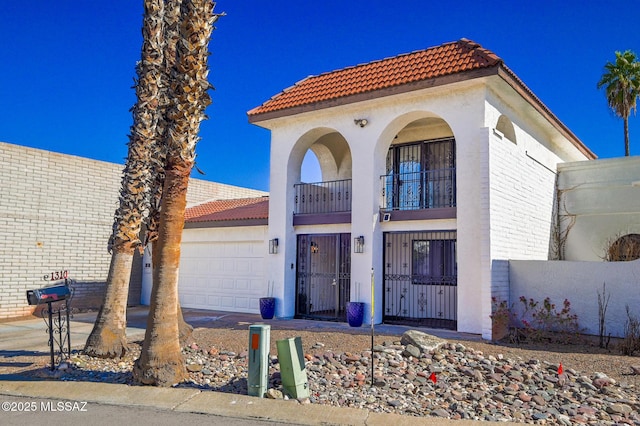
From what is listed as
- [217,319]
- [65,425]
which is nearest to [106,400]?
[65,425]

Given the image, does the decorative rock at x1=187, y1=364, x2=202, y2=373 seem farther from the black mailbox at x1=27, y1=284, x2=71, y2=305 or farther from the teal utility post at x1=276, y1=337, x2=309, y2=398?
the black mailbox at x1=27, y1=284, x2=71, y2=305

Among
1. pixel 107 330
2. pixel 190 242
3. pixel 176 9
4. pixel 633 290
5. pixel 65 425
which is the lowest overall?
pixel 65 425

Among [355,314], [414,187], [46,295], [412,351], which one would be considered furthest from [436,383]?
→ [414,187]

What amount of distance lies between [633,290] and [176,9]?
35.0ft

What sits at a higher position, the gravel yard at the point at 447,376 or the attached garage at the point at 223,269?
the attached garage at the point at 223,269

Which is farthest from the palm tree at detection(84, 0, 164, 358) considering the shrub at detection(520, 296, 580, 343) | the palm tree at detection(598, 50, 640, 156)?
the palm tree at detection(598, 50, 640, 156)

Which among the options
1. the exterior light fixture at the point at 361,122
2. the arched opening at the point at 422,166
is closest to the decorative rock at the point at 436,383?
the arched opening at the point at 422,166

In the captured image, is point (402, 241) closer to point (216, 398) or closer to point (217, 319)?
point (217, 319)

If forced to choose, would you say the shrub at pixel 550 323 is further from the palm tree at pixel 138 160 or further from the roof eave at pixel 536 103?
the palm tree at pixel 138 160

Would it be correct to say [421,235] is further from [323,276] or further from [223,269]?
[223,269]

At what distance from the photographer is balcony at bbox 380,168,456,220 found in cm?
1351

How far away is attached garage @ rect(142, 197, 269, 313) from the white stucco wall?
9559 millimetres

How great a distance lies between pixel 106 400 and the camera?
635cm

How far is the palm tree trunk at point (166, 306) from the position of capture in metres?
6.76
